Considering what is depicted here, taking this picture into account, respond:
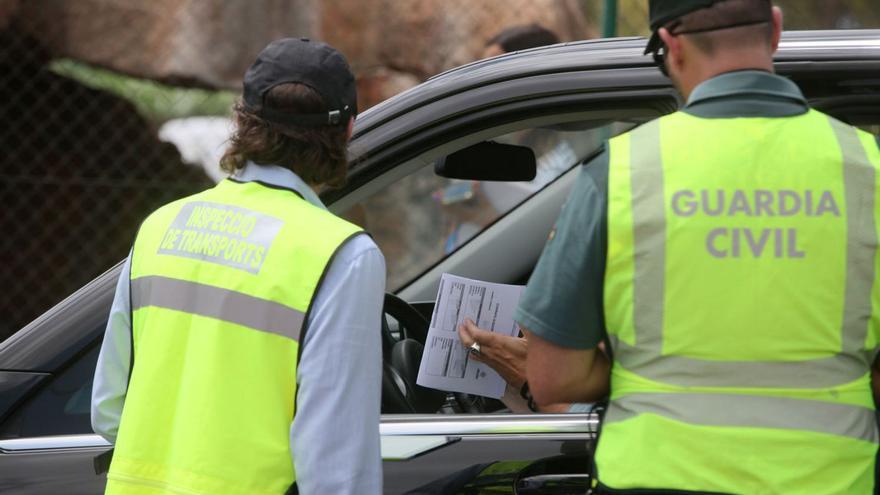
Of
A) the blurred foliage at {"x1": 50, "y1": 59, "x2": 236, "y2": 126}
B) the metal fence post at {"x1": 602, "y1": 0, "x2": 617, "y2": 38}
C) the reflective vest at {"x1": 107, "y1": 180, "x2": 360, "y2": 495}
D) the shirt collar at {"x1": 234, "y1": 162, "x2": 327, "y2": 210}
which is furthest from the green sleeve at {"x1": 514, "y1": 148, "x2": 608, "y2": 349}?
the blurred foliage at {"x1": 50, "y1": 59, "x2": 236, "y2": 126}

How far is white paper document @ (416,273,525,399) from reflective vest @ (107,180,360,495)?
1.49 feet

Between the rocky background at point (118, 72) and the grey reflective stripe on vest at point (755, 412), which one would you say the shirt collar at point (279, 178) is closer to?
the grey reflective stripe on vest at point (755, 412)

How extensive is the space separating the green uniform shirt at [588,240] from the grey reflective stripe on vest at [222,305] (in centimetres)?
33

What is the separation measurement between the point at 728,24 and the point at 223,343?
2.71 ft

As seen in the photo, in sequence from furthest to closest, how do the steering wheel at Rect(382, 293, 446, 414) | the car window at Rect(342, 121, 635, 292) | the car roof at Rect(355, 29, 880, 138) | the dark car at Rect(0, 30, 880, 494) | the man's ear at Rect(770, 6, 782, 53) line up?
the car window at Rect(342, 121, 635, 292) → the steering wheel at Rect(382, 293, 446, 414) → the car roof at Rect(355, 29, 880, 138) → the dark car at Rect(0, 30, 880, 494) → the man's ear at Rect(770, 6, 782, 53)

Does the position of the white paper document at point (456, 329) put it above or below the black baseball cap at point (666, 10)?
below

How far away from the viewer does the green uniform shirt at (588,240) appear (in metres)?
1.71

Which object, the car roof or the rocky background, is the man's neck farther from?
the rocky background

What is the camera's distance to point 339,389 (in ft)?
6.05

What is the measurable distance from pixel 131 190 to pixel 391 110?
395 centimetres

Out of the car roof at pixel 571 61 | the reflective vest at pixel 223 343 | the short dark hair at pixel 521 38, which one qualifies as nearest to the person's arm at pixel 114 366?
the reflective vest at pixel 223 343

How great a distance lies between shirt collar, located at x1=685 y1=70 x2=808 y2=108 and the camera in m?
1.76

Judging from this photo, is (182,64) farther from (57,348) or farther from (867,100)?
(867,100)

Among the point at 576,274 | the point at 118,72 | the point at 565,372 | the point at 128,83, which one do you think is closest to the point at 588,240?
the point at 576,274
